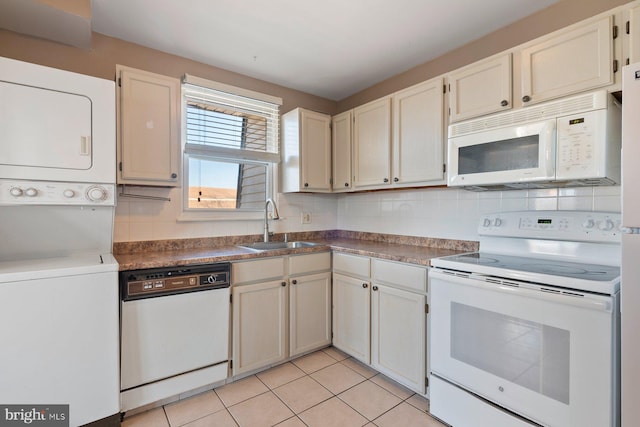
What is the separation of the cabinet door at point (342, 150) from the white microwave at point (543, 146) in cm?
103

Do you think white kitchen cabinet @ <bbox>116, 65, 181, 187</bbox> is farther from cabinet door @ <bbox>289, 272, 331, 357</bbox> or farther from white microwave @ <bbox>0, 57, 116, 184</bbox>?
cabinet door @ <bbox>289, 272, 331, 357</bbox>

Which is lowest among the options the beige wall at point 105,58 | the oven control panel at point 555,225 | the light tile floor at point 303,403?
the light tile floor at point 303,403

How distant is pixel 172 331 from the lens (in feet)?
5.99

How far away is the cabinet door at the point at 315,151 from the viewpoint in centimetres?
276

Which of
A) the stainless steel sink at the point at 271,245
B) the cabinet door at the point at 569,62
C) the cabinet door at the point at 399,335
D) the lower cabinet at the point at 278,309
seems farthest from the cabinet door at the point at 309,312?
the cabinet door at the point at 569,62

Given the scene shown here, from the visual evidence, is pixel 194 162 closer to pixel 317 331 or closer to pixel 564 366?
pixel 317 331

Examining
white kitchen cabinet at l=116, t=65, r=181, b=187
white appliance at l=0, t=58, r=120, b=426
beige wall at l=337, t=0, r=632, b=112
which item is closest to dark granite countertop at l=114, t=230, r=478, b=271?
white appliance at l=0, t=58, r=120, b=426

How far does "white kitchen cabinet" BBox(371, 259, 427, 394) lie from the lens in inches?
73.7

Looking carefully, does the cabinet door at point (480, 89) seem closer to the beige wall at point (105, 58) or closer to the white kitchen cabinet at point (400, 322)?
the white kitchen cabinet at point (400, 322)

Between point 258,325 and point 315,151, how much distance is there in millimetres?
1575

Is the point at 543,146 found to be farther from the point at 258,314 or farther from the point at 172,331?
the point at 172,331

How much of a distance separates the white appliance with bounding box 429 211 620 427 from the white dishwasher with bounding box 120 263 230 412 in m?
1.33

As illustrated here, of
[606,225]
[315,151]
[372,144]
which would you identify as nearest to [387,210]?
[372,144]

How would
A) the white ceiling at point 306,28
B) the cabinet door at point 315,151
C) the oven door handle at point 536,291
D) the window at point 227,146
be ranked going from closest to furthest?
the oven door handle at point 536,291 < the white ceiling at point 306,28 < the window at point 227,146 < the cabinet door at point 315,151
